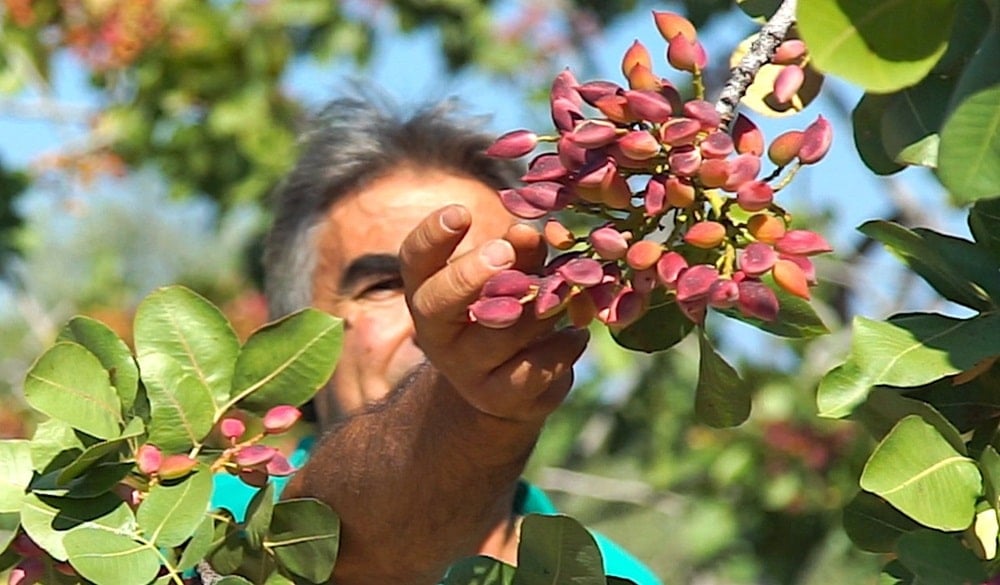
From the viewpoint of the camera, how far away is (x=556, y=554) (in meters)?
1.03

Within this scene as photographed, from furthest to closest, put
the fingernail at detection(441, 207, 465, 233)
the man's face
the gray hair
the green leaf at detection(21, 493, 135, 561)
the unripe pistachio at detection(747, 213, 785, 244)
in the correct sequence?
the gray hair
the man's face
the green leaf at detection(21, 493, 135, 561)
the fingernail at detection(441, 207, 465, 233)
the unripe pistachio at detection(747, 213, 785, 244)

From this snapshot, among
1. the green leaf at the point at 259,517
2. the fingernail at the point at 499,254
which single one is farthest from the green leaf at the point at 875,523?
the green leaf at the point at 259,517

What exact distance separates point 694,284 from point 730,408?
0.66ft

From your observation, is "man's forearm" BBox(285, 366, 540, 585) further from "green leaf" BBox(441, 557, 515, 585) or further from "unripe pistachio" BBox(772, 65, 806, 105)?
"unripe pistachio" BBox(772, 65, 806, 105)

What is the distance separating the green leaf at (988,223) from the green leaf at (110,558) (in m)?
0.52

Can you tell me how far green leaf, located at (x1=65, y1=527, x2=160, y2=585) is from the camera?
41.8 inches

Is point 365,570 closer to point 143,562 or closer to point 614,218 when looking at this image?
point 143,562

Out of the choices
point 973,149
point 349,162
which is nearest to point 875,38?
point 973,149

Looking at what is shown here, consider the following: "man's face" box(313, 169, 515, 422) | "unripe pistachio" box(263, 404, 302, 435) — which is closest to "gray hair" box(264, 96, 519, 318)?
"man's face" box(313, 169, 515, 422)

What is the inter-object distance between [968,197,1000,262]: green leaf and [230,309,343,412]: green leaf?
43 centimetres

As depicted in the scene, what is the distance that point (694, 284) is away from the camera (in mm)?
863

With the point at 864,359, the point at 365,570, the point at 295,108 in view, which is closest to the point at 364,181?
the point at 365,570

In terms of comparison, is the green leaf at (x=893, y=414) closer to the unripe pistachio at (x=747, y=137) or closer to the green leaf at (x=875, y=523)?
the green leaf at (x=875, y=523)

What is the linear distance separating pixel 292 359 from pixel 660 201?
0.40 m
